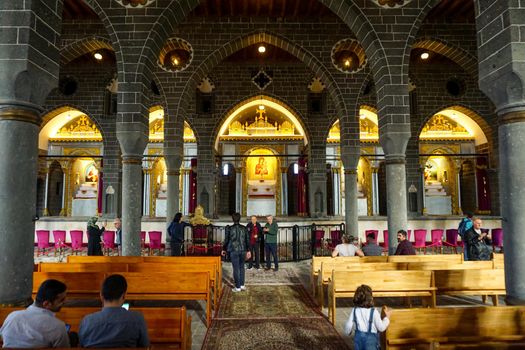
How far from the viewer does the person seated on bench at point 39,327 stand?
91.4 inches

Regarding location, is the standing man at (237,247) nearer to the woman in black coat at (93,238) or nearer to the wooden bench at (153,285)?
the wooden bench at (153,285)

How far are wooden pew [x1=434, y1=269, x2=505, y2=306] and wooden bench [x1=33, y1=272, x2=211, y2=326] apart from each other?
12.0 ft

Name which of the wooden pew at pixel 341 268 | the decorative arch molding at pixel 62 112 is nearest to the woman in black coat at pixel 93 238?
the wooden pew at pixel 341 268

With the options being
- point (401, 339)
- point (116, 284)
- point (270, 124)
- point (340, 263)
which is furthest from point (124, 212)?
point (270, 124)

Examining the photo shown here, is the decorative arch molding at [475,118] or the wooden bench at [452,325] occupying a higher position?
the decorative arch molding at [475,118]

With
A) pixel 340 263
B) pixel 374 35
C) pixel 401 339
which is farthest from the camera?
pixel 374 35

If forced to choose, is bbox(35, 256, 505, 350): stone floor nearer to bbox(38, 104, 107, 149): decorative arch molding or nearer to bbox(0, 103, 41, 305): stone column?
bbox(0, 103, 41, 305): stone column

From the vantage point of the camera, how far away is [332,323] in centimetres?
Result: 507

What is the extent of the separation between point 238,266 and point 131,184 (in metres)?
3.29

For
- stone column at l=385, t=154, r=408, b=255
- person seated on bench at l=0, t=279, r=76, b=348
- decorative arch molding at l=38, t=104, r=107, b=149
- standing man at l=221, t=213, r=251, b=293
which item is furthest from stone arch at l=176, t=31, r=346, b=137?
person seated on bench at l=0, t=279, r=76, b=348

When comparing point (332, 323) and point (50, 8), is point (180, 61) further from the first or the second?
point (332, 323)

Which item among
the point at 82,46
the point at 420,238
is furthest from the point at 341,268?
the point at 82,46

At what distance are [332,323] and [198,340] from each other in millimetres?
1995

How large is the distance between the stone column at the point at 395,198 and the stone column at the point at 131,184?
6.01 m
